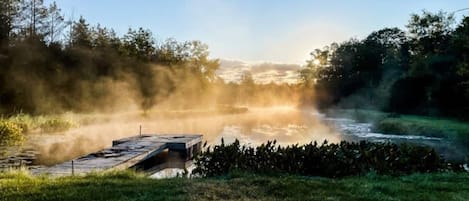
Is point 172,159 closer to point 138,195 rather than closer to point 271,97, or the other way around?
point 138,195

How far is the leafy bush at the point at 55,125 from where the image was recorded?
17.6 metres

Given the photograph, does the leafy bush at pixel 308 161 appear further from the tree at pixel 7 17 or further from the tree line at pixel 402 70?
the tree at pixel 7 17

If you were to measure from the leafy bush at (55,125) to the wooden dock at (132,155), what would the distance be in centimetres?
565

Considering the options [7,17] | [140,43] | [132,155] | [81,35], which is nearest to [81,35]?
[81,35]

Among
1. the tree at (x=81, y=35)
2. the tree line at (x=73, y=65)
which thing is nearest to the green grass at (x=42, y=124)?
the tree line at (x=73, y=65)

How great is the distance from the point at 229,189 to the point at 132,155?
5285mm

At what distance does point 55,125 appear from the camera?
58.9 ft

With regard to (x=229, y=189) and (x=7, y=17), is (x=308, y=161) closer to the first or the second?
(x=229, y=189)

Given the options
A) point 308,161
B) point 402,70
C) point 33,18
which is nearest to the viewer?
point 308,161

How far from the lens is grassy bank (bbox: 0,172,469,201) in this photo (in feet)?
15.5

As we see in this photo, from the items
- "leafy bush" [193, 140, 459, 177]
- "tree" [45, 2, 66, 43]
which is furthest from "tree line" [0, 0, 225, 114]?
"leafy bush" [193, 140, 459, 177]

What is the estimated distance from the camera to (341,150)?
7242 millimetres

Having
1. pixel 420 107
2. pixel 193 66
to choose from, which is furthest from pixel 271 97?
pixel 420 107

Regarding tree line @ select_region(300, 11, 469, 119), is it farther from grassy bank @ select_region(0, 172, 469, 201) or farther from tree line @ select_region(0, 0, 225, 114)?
tree line @ select_region(0, 0, 225, 114)
